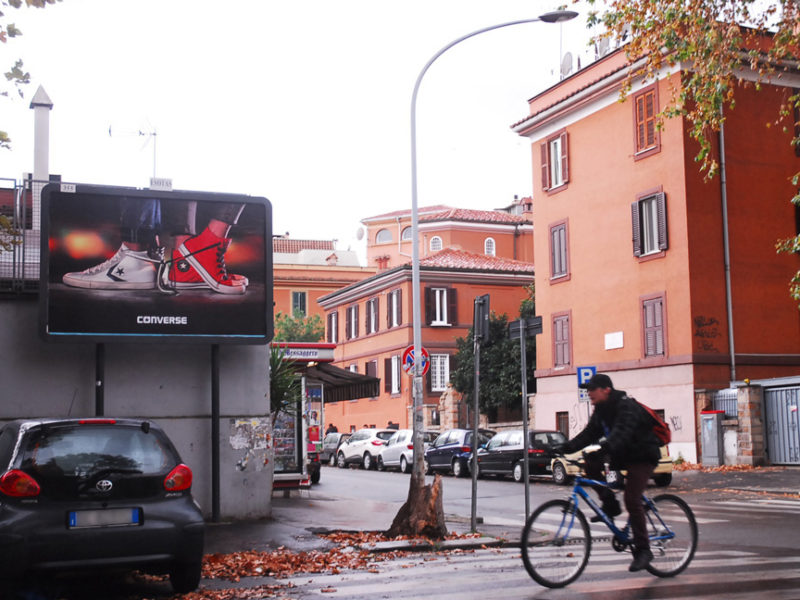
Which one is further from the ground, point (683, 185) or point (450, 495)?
point (683, 185)

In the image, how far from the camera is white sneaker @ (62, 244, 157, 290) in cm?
1364

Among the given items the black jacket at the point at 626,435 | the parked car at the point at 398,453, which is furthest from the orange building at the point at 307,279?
the black jacket at the point at 626,435

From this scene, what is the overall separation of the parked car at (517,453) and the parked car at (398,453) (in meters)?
4.94

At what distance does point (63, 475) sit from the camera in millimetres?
7996

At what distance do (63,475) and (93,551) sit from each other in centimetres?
65

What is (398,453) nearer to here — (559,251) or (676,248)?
(559,251)

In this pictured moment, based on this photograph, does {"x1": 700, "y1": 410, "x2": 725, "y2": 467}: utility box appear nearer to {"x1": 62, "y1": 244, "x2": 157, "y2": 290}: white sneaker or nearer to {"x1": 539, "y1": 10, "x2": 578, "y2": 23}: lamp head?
{"x1": 539, "y1": 10, "x2": 578, "y2": 23}: lamp head

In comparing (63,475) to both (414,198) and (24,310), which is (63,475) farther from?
(414,198)

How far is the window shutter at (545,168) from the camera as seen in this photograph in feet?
127

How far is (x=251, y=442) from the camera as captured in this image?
14.6m

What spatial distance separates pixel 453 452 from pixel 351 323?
98.0ft

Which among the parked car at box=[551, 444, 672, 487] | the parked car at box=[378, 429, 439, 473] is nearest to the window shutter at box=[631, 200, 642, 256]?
the parked car at box=[551, 444, 672, 487]

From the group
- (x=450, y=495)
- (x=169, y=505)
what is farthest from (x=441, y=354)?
(x=169, y=505)

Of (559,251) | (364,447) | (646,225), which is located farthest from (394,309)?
(646,225)
